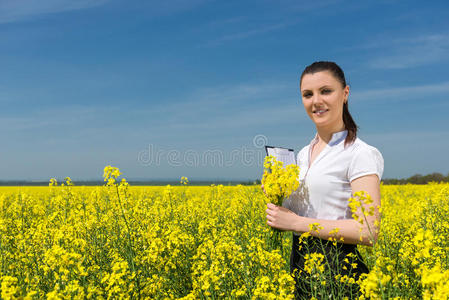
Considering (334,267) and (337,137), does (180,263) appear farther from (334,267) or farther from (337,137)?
(337,137)

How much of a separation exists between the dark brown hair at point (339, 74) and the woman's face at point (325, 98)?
0.10 feet

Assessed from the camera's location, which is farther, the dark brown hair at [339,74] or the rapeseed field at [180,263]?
the dark brown hair at [339,74]

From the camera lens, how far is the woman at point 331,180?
2.02m

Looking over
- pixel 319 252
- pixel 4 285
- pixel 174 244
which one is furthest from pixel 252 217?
pixel 4 285

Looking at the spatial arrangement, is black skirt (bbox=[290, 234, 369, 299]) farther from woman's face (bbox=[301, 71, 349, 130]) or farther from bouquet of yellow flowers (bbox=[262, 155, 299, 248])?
woman's face (bbox=[301, 71, 349, 130])

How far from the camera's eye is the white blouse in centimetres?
205

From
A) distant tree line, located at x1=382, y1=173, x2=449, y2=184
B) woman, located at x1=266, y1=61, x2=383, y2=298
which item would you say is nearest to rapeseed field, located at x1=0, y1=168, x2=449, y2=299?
woman, located at x1=266, y1=61, x2=383, y2=298

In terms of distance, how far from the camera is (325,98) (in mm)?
2254

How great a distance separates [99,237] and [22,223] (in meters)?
1.89

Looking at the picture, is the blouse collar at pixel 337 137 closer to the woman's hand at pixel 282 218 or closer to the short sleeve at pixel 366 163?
the short sleeve at pixel 366 163

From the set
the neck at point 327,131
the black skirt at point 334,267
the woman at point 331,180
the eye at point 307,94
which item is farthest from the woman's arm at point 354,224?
the eye at point 307,94

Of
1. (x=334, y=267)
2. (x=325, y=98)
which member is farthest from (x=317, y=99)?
(x=334, y=267)

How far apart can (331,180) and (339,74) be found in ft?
2.36

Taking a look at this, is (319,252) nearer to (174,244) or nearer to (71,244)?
(174,244)
